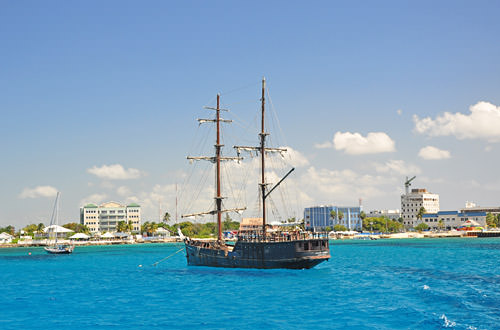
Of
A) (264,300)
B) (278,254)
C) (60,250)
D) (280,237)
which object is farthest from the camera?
(60,250)

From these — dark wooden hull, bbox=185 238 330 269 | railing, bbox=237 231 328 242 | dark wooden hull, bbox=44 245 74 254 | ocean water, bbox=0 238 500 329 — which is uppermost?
railing, bbox=237 231 328 242

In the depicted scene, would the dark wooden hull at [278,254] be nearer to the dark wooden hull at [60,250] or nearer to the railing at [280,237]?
the railing at [280,237]

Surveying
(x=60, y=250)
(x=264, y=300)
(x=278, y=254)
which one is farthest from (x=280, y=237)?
(x=60, y=250)

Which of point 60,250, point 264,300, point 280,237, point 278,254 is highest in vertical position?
point 280,237

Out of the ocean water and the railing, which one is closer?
the ocean water

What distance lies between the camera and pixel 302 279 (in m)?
44.8

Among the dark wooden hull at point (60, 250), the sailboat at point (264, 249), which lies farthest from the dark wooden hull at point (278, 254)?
the dark wooden hull at point (60, 250)

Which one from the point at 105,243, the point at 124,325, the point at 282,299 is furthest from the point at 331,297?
the point at 105,243

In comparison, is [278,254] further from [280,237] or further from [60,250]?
[60,250]

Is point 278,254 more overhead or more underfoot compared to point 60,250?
more overhead

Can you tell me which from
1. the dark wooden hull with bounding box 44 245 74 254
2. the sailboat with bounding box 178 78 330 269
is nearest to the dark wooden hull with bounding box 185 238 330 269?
the sailboat with bounding box 178 78 330 269

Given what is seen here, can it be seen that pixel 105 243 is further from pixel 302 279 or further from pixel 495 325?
pixel 495 325

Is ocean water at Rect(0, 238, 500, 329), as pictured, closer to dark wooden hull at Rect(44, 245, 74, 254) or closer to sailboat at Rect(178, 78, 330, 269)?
sailboat at Rect(178, 78, 330, 269)

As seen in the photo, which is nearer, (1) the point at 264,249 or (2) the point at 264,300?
(2) the point at 264,300
